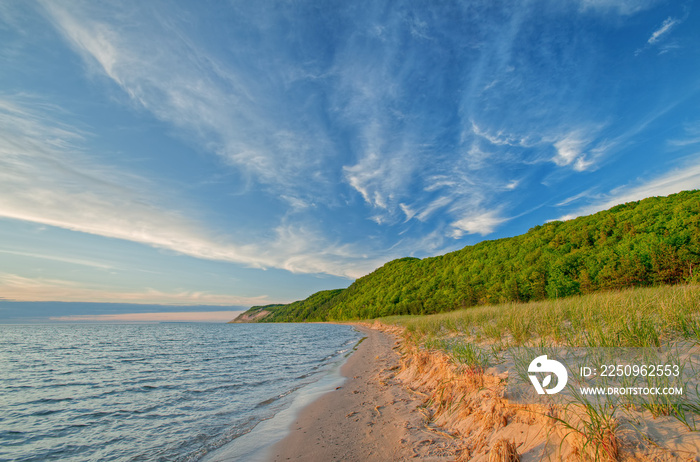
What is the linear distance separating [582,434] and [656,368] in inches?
60.7

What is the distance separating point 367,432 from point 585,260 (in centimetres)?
7391

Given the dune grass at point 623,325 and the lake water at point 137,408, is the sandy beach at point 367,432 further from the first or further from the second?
the dune grass at point 623,325

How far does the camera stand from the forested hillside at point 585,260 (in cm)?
4744

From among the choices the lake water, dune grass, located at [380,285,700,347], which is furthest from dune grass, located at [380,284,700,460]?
the lake water

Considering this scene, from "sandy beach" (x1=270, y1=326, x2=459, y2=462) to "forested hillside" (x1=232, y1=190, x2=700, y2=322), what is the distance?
45.5ft

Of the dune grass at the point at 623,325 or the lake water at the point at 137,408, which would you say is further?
the lake water at the point at 137,408

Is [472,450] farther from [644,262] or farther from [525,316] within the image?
[644,262]

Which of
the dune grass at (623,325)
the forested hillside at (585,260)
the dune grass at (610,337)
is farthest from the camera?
the forested hillside at (585,260)

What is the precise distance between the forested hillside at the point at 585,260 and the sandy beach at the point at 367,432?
45.5 feet

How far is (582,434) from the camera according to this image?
3.28m

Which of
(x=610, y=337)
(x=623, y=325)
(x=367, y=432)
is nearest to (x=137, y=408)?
(x=367, y=432)

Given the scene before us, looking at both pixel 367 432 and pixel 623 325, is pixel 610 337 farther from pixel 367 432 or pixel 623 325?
pixel 367 432

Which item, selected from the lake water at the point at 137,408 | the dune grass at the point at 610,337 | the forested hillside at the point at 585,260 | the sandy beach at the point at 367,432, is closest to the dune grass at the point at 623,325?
the dune grass at the point at 610,337

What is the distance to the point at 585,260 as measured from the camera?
6131cm
